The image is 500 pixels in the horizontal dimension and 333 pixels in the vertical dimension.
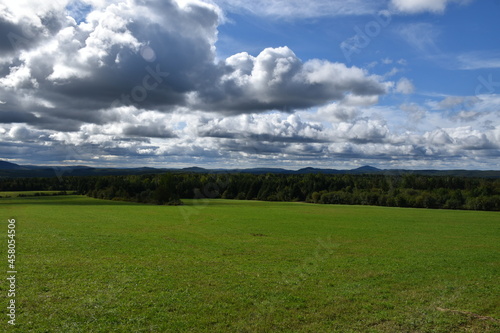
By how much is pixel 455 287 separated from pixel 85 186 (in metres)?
133

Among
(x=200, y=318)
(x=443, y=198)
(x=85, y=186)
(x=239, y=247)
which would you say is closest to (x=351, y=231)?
(x=239, y=247)

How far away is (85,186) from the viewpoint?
12938cm

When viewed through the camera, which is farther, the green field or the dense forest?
the dense forest

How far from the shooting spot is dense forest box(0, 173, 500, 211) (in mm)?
101000

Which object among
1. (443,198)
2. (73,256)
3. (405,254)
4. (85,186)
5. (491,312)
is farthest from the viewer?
(85,186)

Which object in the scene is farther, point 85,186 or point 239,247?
point 85,186

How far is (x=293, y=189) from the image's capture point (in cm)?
13662

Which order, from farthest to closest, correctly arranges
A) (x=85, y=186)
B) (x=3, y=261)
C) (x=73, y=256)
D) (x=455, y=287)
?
1. (x=85, y=186)
2. (x=73, y=256)
3. (x=3, y=261)
4. (x=455, y=287)

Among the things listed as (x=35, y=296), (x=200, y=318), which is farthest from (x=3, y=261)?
(x=200, y=318)

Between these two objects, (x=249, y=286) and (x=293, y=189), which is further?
(x=293, y=189)

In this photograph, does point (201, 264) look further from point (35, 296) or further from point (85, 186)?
point (85, 186)

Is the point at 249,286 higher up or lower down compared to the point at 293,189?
higher up

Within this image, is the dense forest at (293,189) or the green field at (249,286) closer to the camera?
the green field at (249,286)

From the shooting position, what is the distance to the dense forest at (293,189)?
101000 mm
